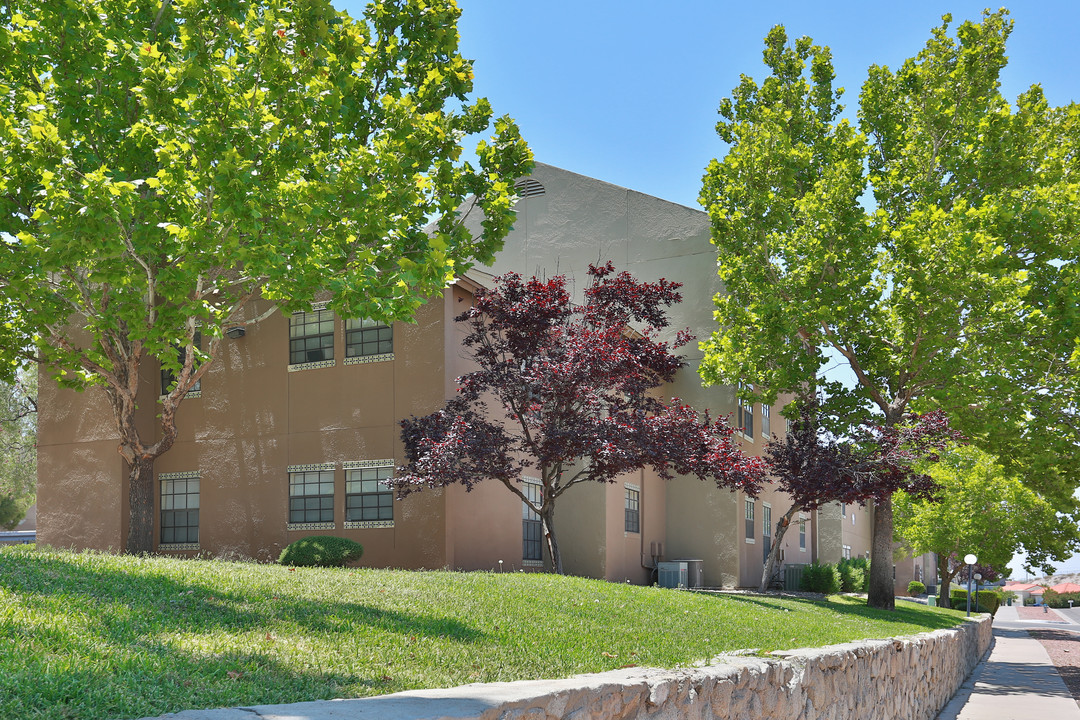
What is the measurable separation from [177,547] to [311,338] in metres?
6.03

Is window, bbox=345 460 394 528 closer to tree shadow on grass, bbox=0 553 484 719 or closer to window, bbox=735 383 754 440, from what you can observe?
tree shadow on grass, bbox=0 553 484 719

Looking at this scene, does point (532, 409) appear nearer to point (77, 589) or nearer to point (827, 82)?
point (77, 589)

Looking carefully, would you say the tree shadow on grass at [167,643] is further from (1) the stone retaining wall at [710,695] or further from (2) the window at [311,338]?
(2) the window at [311,338]

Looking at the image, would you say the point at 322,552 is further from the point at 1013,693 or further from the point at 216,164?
the point at 1013,693

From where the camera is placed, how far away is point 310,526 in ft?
66.2

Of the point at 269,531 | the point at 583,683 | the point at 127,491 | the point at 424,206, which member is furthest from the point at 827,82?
the point at 583,683

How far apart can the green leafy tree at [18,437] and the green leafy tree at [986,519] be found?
35930mm

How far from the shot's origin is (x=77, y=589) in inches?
290

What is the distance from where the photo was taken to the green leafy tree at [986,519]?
126ft

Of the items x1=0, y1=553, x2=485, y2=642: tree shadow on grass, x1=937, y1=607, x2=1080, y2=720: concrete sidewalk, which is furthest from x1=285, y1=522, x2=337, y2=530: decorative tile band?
x1=937, y1=607, x2=1080, y2=720: concrete sidewalk

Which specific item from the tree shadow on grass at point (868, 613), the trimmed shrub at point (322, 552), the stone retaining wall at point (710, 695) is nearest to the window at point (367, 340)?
the trimmed shrub at point (322, 552)

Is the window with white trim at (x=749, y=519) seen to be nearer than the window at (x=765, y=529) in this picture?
Yes

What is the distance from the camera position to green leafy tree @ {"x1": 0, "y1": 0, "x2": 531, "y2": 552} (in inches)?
479

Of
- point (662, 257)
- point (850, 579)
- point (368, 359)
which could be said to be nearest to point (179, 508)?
point (368, 359)
